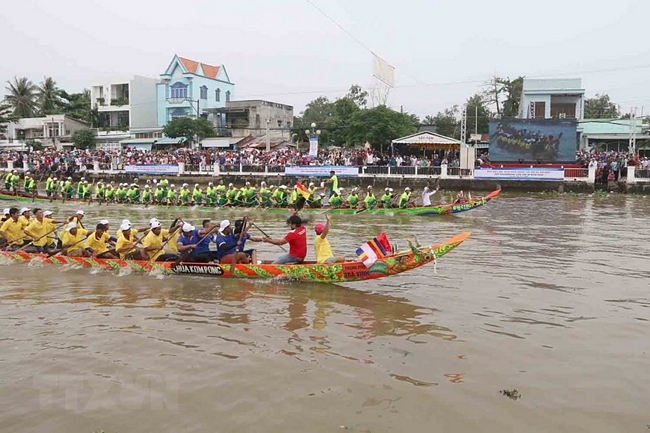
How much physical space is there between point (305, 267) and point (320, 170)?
967 inches

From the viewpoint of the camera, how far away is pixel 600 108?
198ft

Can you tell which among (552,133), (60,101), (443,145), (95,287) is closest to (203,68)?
(60,101)

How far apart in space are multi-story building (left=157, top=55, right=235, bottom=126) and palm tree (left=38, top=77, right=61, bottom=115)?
13.3 meters

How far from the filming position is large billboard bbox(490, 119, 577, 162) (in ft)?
105

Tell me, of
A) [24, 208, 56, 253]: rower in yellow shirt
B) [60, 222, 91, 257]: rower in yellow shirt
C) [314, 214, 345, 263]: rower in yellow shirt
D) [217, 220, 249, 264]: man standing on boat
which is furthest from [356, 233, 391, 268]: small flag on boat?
[24, 208, 56, 253]: rower in yellow shirt

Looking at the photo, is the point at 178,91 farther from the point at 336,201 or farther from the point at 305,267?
the point at 305,267

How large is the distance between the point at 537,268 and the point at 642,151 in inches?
1308

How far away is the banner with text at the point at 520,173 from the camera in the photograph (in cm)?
3008

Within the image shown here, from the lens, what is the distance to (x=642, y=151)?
39.3 m

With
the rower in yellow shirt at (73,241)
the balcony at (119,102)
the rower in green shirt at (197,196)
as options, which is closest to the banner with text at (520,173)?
the rower in green shirt at (197,196)

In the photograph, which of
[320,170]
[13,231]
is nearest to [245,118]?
[320,170]

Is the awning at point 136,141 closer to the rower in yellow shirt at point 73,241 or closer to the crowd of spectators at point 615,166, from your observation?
the crowd of spectators at point 615,166

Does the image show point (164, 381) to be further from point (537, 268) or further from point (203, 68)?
point (203, 68)

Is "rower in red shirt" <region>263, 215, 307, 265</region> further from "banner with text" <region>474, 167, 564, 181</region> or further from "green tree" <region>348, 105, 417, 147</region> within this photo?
"green tree" <region>348, 105, 417, 147</region>
